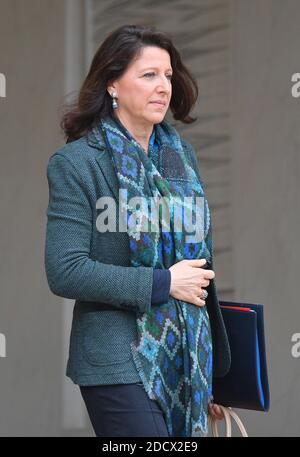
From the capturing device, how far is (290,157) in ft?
15.4

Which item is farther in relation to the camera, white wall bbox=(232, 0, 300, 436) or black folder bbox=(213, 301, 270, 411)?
white wall bbox=(232, 0, 300, 436)

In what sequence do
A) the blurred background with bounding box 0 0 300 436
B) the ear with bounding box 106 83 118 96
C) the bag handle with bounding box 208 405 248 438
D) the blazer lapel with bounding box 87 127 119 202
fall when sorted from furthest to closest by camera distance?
the blurred background with bounding box 0 0 300 436 < the bag handle with bounding box 208 405 248 438 < the ear with bounding box 106 83 118 96 < the blazer lapel with bounding box 87 127 119 202

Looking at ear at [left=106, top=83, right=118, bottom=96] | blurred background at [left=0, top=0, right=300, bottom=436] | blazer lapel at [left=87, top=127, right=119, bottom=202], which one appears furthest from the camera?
blurred background at [left=0, top=0, right=300, bottom=436]

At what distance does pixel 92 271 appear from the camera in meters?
2.59

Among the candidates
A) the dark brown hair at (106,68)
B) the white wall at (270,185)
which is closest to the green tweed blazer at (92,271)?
the dark brown hair at (106,68)

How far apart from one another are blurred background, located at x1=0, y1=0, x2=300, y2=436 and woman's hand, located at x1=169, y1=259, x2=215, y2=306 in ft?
6.57

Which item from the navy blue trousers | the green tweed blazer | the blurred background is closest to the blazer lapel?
the green tweed blazer

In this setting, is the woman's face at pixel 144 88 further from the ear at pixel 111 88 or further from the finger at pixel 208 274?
the finger at pixel 208 274

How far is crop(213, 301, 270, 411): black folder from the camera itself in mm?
2893

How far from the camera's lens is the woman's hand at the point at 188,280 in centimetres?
265

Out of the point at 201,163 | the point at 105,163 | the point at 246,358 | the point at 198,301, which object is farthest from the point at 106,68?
the point at 201,163

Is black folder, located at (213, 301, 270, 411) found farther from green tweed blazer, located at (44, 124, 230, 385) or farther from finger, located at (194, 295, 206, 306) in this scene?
green tweed blazer, located at (44, 124, 230, 385)

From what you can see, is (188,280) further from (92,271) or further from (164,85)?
(164,85)
